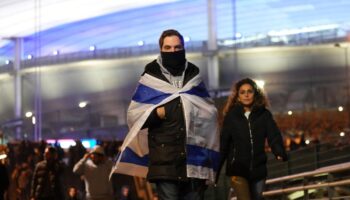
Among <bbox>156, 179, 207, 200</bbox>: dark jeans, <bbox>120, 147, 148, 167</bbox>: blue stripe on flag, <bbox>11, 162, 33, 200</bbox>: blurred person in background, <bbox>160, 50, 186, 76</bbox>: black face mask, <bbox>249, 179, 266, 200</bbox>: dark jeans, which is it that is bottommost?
<bbox>11, 162, 33, 200</bbox>: blurred person in background

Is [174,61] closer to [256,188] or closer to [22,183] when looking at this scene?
[256,188]

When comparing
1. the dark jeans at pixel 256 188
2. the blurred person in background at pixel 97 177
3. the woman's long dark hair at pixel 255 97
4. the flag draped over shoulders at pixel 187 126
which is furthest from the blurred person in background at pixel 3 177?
the flag draped over shoulders at pixel 187 126

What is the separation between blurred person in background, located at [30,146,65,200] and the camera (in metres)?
12.3

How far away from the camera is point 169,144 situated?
18.7ft

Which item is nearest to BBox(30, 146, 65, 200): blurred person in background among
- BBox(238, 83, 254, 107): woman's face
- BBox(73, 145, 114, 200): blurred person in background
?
BBox(73, 145, 114, 200): blurred person in background

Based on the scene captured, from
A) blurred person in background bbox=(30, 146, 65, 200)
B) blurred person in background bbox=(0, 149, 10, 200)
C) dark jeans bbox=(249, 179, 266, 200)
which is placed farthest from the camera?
blurred person in background bbox=(30, 146, 65, 200)

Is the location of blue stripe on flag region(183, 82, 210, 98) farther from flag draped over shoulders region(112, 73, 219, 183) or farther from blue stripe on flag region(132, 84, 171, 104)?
blue stripe on flag region(132, 84, 171, 104)

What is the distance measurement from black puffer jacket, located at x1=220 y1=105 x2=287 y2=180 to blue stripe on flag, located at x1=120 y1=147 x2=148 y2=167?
5.61ft

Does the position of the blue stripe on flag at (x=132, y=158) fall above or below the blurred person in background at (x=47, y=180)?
above

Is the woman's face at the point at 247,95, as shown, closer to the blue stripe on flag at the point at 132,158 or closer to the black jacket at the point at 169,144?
the blue stripe on flag at the point at 132,158

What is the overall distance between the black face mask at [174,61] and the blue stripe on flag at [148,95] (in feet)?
0.58

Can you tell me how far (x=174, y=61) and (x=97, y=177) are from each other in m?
6.61

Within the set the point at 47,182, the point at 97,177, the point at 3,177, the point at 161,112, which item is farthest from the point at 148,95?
the point at 47,182

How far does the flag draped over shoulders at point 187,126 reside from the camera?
5.70 meters
